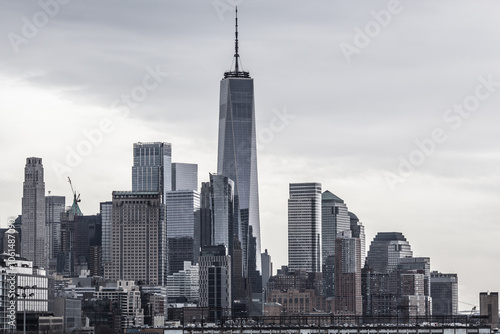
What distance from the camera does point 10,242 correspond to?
185 meters

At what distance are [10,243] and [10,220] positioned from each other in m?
5.49

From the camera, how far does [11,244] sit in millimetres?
185375

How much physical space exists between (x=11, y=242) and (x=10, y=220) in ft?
16.5

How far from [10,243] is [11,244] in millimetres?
534

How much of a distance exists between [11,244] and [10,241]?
0.49m

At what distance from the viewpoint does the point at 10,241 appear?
185500 mm

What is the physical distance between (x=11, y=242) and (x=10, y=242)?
0.18 m

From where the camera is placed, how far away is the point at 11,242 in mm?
185375

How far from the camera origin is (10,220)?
189250 millimetres

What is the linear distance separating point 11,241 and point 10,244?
5.88ft

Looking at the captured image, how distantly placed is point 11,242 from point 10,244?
55.0 inches

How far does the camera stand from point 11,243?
186 metres

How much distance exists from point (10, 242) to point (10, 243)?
0.40 m
